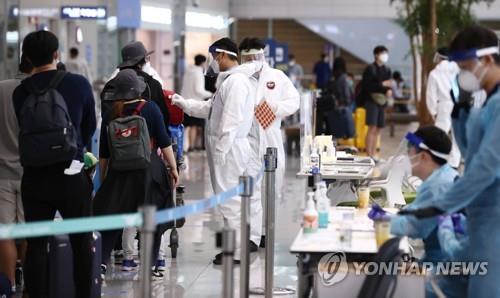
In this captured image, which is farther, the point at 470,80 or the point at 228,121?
the point at 228,121

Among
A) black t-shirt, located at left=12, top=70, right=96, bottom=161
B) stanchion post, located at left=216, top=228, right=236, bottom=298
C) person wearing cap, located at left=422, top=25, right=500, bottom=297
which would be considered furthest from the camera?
black t-shirt, located at left=12, top=70, right=96, bottom=161

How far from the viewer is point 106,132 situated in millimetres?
7578

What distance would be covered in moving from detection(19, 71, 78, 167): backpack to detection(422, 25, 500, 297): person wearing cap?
2174 millimetres

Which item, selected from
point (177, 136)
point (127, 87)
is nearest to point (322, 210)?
point (127, 87)

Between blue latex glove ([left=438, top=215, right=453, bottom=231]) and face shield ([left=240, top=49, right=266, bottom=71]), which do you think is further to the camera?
face shield ([left=240, top=49, right=266, bottom=71])

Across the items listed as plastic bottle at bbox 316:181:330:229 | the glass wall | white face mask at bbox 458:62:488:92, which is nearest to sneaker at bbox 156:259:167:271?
plastic bottle at bbox 316:181:330:229

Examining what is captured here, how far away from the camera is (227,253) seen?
4.53 m

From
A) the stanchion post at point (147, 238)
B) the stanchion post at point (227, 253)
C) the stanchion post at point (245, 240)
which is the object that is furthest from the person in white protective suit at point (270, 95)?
the stanchion post at point (147, 238)

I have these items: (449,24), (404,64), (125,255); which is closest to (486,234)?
(125,255)

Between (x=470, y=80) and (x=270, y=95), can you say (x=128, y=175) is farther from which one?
(x=470, y=80)

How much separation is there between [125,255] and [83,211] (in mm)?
2107

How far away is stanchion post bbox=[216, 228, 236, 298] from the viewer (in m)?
4.49

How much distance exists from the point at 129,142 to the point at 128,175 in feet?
0.81

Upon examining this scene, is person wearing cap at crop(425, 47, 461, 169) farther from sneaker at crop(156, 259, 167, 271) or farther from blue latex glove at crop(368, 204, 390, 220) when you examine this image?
blue latex glove at crop(368, 204, 390, 220)
